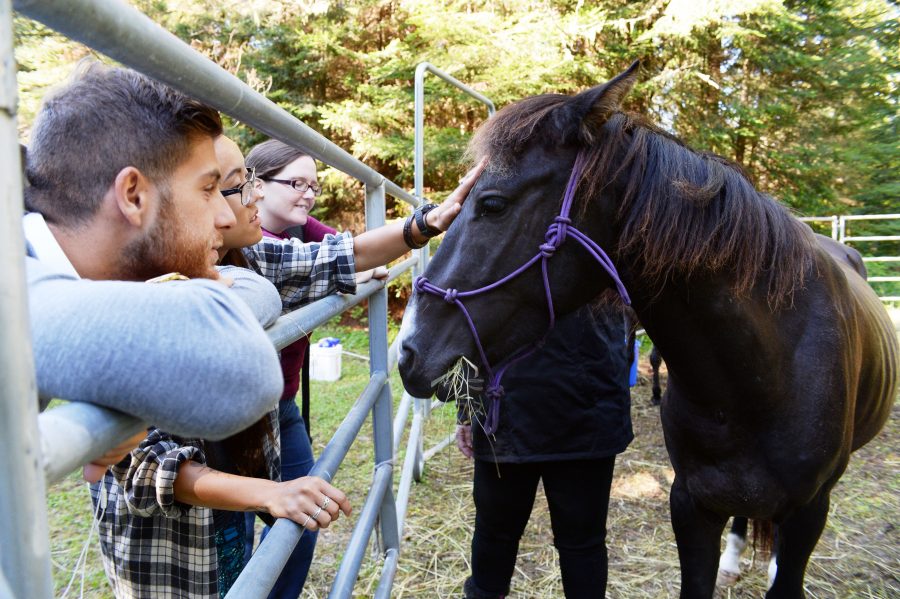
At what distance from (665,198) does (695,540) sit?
129cm

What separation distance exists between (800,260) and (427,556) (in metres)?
2.31

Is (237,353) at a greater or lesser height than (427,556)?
greater

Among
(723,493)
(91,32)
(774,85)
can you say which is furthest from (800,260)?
(774,85)

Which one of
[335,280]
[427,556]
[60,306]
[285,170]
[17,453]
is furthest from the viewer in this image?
[427,556]

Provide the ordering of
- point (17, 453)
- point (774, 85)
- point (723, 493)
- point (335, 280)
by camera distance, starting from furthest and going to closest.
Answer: point (774, 85), point (723, 493), point (335, 280), point (17, 453)

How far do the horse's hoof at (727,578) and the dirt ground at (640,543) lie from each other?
0.10 ft

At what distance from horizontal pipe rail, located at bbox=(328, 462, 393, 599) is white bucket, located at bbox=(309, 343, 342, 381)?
429cm

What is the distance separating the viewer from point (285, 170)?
2.30 meters

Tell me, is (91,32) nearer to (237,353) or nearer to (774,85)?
(237,353)

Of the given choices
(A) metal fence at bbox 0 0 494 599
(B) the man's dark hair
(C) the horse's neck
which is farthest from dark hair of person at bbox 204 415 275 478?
(C) the horse's neck

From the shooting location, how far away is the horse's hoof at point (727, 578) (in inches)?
110

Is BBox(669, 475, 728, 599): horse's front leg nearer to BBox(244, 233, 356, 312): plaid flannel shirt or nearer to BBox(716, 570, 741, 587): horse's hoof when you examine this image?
BBox(716, 570, 741, 587): horse's hoof

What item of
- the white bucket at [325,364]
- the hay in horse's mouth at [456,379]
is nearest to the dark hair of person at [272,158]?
the hay in horse's mouth at [456,379]

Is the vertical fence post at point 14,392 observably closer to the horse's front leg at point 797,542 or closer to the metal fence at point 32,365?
the metal fence at point 32,365
